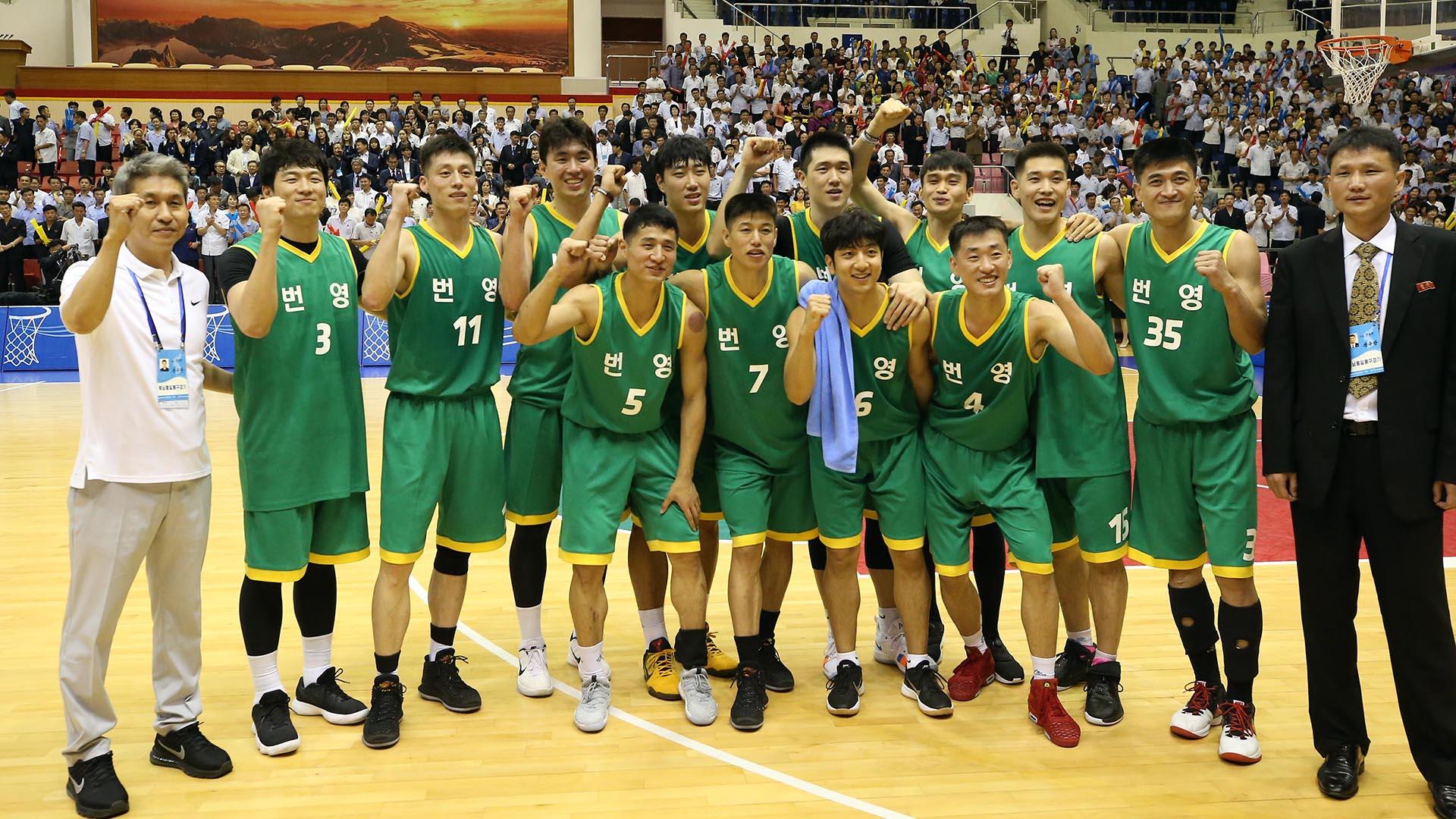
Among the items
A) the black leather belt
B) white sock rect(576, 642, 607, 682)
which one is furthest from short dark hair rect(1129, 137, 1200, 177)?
white sock rect(576, 642, 607, 682)

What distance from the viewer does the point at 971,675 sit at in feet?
16.1

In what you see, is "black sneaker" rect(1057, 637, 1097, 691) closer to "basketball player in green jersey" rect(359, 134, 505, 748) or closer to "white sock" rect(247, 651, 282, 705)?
"basketball player in green jersey" rect(359, 134, 505, 748)

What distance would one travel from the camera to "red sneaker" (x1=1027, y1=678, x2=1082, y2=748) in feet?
14.4

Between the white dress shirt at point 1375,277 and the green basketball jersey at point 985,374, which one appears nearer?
the white dress shirt at point 1375,277

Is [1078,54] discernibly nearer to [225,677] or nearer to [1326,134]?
[1326,134]

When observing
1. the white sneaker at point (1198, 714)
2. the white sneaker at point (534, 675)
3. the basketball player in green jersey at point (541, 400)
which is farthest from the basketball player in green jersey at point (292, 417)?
the white sneaker at point (1198, 714)

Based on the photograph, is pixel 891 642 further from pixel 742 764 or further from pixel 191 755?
pixel 191 755

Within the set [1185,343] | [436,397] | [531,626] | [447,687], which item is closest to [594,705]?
[531,626]

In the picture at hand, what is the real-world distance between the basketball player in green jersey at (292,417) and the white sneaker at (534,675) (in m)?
0.90

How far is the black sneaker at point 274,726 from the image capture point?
14.2 ft

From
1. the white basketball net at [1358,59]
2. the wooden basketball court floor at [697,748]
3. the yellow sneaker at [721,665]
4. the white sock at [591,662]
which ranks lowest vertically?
the wooden basketball court floor at [697,748]

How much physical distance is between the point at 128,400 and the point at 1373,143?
13.4 feet

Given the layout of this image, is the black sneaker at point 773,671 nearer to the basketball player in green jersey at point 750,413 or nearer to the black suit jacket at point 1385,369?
the basketball player in green jersey at point 750,413

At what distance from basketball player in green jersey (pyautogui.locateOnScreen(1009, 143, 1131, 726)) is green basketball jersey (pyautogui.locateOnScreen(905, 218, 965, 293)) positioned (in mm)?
291
